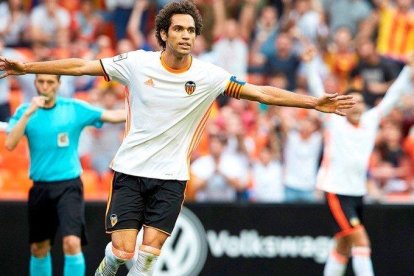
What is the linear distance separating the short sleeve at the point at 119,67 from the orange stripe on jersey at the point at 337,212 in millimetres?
3842

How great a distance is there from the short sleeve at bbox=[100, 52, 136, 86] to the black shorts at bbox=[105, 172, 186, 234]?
0.89 meters

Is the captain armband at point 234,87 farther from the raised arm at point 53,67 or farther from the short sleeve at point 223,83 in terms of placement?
the raised arm at point 53,67

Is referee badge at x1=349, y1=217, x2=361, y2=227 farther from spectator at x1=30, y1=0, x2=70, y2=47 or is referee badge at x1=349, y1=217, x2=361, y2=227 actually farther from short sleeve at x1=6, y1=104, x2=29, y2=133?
spectator at x1=30, y1=0, x2=70, y2=47

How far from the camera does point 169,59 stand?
10.0 metres

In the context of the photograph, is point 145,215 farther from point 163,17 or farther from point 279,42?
point 279,42

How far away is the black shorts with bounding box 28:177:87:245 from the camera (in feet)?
38.5

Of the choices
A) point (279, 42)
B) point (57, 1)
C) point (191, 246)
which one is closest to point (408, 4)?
point (279, 42)

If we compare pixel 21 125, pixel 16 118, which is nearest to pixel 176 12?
pixel 21 125

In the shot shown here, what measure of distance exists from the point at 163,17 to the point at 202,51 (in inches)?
333

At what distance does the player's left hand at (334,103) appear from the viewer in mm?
9570

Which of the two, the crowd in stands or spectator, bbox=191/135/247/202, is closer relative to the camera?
spectator, bbox=191/135/247/202

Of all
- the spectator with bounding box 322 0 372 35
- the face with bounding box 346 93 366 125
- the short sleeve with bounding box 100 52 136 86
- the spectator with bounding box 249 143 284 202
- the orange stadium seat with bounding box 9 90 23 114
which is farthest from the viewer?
the spectator with bounding box 322 0 372 35

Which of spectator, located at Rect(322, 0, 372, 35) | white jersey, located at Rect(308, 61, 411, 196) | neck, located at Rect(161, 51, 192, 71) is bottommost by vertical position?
white jersey, located at Rect(308, 61, 411, 196)

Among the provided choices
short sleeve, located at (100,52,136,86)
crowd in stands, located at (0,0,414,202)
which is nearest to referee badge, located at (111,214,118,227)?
short sleeve, located at (100,52,136,86)
